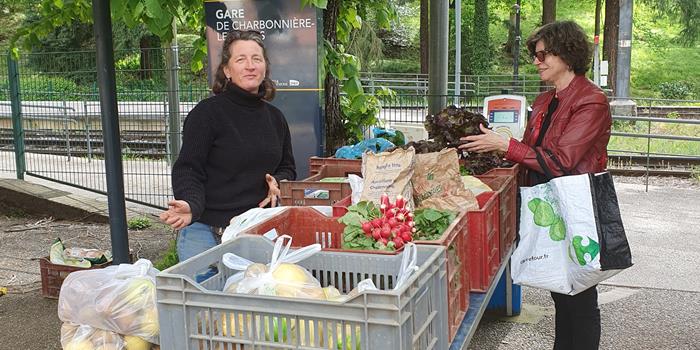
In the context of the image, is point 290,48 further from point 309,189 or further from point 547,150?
point 547,150

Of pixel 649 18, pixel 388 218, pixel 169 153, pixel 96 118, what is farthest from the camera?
pixel 649 18

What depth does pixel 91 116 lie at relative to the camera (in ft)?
31.3

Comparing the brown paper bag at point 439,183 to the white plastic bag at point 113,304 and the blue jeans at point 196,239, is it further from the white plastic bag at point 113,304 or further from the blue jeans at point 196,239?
the white plastic bag at point 113,304

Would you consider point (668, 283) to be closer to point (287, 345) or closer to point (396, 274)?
point (396, 274)

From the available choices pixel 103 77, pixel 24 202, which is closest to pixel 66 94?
pixel 24 202

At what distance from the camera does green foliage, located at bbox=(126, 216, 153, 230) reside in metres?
8.47

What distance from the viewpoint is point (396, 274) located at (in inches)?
92.9

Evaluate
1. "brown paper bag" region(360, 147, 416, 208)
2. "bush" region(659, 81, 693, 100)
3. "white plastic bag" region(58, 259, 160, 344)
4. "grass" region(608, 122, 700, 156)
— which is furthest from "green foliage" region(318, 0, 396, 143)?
"bush" region(659, 81, 693, 100)

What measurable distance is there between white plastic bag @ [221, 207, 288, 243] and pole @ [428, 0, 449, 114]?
528 centimetres

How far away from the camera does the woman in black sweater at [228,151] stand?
3271 mm

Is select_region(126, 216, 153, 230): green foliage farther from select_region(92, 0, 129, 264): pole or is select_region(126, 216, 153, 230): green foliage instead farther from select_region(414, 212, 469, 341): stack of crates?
select_region(414, 212, 469, 341): stack of crates

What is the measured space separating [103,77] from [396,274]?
2.89 meters

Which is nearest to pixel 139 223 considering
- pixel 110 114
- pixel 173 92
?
pixel 173 92

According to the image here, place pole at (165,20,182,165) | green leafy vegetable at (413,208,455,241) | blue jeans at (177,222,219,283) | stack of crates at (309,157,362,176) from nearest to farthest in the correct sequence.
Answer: green leafy vegetable at (413,208,455,241), blue jeans at (177,222,219,283), stack of crates at (309,157,362,176), pole at (165,20,182,165)
